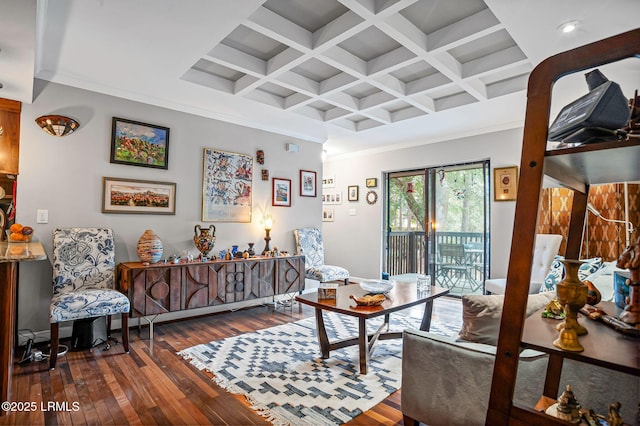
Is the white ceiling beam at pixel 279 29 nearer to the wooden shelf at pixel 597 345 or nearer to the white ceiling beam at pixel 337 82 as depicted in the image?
the white ceiling beam at pixel 337 82

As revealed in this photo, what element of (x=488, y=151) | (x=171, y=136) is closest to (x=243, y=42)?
(x=171, y=136)

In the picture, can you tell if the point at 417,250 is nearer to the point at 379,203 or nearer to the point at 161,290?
the point at 379,203

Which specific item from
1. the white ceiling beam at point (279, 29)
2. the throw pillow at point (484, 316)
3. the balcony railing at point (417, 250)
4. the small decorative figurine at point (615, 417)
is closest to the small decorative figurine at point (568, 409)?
the small decorative figurine at point (615, 417)

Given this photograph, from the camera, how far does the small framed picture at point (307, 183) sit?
5.21 m

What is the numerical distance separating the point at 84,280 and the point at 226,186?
182 cm

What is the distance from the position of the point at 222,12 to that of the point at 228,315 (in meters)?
3.18

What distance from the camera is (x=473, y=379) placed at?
1456mm

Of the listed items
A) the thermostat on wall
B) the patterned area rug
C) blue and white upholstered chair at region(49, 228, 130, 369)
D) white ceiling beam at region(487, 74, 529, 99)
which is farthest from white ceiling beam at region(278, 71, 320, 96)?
the patterned area rug

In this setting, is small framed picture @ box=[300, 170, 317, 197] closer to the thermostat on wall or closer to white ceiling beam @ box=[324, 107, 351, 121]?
the thermostat on wall

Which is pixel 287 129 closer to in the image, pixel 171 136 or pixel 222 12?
pixel 171 136

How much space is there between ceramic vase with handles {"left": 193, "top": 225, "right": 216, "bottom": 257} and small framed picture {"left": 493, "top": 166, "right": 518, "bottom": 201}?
12.2ft

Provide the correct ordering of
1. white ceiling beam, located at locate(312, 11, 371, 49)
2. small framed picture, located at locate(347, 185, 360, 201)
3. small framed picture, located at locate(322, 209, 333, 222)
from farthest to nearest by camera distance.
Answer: small framed picture, located at locate(322, 209, 333, 222) → small framed picture, located at locate(347, 185, 360, 201) → white ceiling beam, located at locate(312, 11, 371, 49)

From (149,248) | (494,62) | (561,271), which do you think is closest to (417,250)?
(561,271)

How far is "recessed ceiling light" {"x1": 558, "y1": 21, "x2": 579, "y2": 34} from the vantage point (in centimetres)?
224
